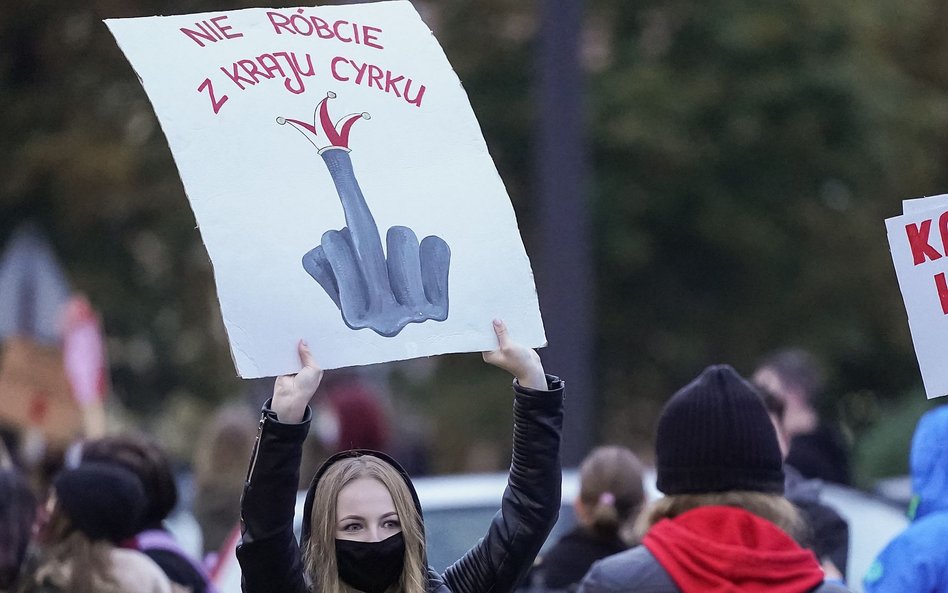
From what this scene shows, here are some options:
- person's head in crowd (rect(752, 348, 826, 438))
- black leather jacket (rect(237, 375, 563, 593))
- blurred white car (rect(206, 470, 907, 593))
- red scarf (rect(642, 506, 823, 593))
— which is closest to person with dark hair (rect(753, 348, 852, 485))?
person's head in crowd (rect(752, 348, 826, 438))

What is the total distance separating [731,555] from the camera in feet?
10.4

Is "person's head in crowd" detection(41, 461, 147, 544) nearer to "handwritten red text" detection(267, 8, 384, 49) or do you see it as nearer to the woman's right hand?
the woman's right hand

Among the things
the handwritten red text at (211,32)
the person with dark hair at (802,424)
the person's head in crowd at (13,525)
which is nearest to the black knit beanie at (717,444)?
the handwritten red text at (211,32)

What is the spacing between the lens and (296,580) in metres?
2.96

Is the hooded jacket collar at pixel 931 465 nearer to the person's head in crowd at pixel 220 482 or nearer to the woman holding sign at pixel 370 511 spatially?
the woman holding sign at pixel 370 511

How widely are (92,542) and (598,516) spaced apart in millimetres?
1497

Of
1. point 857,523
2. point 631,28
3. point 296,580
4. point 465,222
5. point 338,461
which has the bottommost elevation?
point 857,523

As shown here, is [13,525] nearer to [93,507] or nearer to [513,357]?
[93,507]

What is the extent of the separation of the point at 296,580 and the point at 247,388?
11601 mm

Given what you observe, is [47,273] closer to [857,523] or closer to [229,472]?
[229,472]

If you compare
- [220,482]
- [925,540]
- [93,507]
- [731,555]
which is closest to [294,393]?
[731,555]

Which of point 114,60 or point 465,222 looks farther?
point 114,60

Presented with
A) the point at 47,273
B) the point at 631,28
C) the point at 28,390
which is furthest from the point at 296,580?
the point at 631,28

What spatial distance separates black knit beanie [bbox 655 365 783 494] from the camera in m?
3.36
